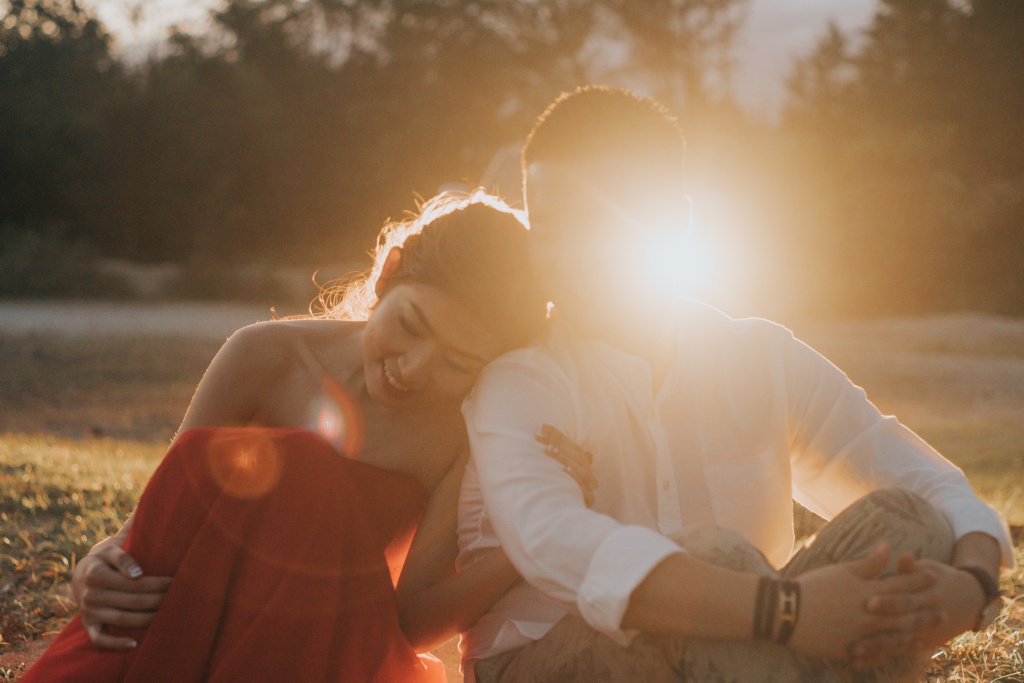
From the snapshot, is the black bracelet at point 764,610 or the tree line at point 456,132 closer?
the black bracelet at point 764,610

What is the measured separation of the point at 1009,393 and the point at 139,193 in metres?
16.8

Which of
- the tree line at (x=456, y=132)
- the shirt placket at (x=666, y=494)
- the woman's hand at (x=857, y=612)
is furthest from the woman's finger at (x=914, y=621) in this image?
the tree line at (x=456, y=132)

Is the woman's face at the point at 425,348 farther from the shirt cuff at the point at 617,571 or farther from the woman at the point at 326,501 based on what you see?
the shirt cuff at the point at 617,571

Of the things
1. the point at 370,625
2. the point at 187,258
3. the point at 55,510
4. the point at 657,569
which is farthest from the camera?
the point at 187,258

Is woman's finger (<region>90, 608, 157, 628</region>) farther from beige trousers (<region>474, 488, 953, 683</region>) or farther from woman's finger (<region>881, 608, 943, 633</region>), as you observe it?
woman's finger (<region>881, 608, 943, 633</region>)

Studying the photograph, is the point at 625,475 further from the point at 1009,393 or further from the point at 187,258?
the point at 187,258

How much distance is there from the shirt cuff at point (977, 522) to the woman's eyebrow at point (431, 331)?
3.58 ft

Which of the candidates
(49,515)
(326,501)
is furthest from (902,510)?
(49,515)

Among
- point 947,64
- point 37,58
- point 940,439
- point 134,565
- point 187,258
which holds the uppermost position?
point 37,58

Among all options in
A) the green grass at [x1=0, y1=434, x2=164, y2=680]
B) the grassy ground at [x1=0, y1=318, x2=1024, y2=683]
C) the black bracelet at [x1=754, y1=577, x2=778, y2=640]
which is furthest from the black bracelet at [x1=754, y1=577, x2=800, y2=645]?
the green grass at [x1=0, y1=434, x2=164, y2=680]

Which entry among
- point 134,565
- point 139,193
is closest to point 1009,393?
point 134,565

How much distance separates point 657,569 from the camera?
1.74m

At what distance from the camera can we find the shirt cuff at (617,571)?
1.73m

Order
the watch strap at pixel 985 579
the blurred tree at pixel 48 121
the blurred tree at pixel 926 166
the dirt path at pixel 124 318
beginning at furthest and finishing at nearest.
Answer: the blurred tree at pixel 926 166
the blurred tree at pixel 48 121
the dirt path at pixel 124 318
the watch strap at pixel 985 579
